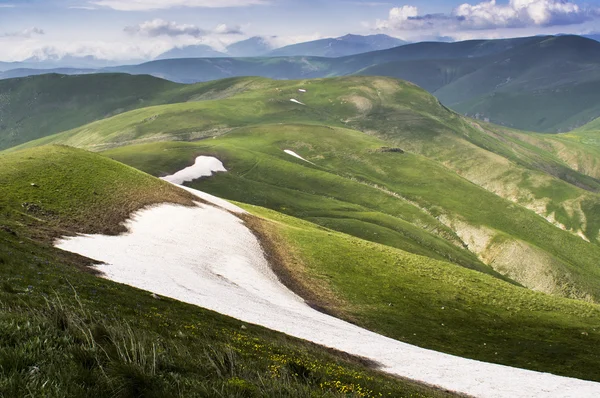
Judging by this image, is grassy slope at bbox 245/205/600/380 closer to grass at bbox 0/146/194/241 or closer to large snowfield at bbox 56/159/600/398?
large snowfield at bbox 56/159/600/398

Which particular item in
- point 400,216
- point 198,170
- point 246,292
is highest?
point 246,292

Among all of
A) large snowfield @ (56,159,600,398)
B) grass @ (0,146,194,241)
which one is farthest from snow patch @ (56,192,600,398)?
grass @ (0,146,194,241)

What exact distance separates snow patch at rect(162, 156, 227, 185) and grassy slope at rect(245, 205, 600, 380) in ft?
197

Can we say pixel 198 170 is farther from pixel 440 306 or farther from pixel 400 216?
pixel 440 306

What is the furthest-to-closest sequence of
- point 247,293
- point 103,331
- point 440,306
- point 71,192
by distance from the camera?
1. point 71,192
2. point 440,306
3. point 247,293
4. point 103,331

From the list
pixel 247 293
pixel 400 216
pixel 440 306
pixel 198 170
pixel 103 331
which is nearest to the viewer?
pixel 103 331

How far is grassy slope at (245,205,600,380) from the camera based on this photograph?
55.4 metres

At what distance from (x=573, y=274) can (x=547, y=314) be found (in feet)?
291

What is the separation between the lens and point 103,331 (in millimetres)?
12578

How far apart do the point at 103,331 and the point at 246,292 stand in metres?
41.9

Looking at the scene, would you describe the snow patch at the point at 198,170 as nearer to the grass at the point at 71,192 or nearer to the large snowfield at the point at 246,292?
the grass at the point at 71,192

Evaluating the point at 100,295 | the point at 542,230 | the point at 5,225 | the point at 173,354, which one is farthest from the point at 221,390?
the point at 542,230

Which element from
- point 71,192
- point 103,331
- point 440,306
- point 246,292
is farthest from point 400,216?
point 103,331

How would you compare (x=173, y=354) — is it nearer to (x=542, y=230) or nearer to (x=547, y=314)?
(x=547, y=314)
